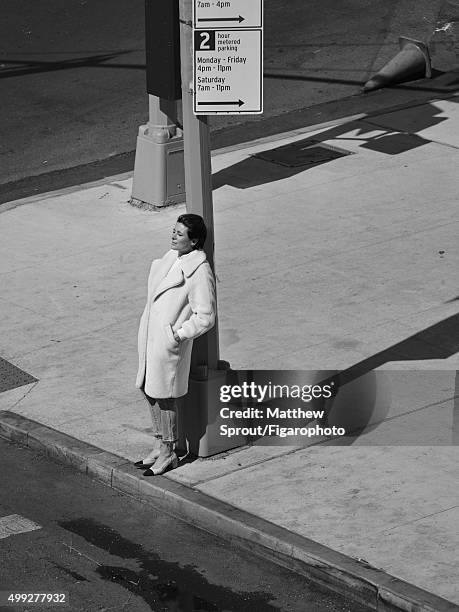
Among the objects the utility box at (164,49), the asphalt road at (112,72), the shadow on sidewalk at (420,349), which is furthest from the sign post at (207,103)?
the asphalt road at (112,72)

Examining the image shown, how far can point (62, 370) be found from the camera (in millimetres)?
10945

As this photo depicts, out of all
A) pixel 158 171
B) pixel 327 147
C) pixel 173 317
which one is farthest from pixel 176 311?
→ pixel 327 147

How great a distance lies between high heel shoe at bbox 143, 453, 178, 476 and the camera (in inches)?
361

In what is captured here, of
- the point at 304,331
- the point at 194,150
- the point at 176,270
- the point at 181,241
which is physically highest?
the point at 194,150

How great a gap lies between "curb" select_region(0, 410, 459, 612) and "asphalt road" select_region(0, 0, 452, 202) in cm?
642

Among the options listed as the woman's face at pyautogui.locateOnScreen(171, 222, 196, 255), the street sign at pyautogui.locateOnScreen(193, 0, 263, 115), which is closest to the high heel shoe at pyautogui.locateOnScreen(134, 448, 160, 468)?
the woman's face at pyautogui.locateOnScreen(171, 222, 196, 255)

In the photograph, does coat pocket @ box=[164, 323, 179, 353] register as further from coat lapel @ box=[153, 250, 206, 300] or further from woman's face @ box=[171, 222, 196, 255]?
woman's face @ box=[171, 222, 196, 255]

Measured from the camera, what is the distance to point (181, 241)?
29.0ft

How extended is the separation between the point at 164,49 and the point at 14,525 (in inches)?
245

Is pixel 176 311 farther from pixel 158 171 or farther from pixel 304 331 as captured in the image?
pixel 158 171

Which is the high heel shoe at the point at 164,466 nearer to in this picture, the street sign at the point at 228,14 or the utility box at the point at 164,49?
the street sign at the point at 228,14

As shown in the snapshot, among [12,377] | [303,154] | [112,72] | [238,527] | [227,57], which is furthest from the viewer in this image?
[112,72]

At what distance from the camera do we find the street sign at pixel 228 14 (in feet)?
29.1

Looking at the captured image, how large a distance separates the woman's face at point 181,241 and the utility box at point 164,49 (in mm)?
4625
